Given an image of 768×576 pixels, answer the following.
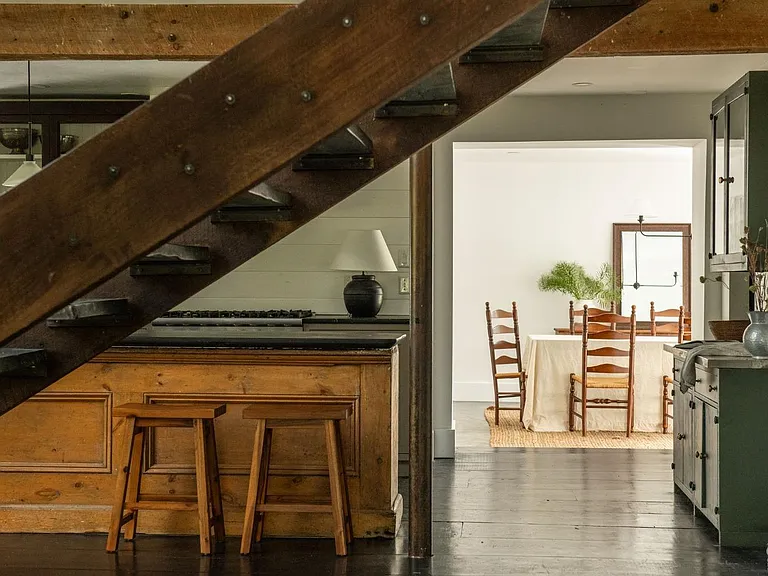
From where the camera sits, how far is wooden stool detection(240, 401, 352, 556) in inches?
155

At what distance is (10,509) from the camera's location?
14.4ft

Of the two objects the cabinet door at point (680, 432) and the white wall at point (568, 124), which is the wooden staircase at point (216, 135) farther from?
the white wall at point (568, 124)

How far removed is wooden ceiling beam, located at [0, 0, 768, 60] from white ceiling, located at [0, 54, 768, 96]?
1066mm

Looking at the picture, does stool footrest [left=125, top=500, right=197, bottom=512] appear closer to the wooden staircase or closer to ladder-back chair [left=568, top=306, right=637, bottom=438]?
the wooden staircase

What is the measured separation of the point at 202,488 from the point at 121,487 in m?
0.36

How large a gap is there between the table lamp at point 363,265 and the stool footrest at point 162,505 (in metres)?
2.46

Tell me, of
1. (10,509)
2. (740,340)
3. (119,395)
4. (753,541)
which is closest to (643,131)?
(740,340)

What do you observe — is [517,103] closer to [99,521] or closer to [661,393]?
[661,393]

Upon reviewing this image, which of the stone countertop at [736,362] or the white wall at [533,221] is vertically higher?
the white wall at [533,221]

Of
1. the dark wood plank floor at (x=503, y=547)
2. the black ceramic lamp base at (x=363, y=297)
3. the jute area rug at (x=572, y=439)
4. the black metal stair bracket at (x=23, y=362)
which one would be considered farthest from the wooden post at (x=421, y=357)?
the jute area rug at (x=572, y=439)

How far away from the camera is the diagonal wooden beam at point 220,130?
203 cm

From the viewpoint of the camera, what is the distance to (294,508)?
12.8ft

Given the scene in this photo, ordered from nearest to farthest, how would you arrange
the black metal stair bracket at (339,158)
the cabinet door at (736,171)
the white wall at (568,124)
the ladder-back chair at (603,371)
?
the black metal stair bracket at (339,158), the cabinet door at (736,171), the white wall at (568,124), the ladder-back chair at (603,371)

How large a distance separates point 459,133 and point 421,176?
2702 millimetres
